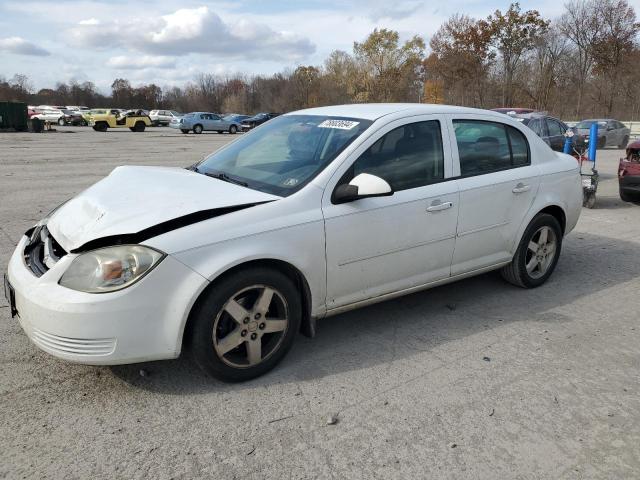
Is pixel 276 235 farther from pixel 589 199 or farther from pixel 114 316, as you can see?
pixel 589 199

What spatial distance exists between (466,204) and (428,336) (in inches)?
41.4

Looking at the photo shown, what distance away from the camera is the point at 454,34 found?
5122cm

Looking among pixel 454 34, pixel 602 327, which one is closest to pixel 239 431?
pixel 602 327

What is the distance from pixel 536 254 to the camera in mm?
4902

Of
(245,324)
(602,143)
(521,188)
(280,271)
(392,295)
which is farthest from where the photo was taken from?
(602,143)

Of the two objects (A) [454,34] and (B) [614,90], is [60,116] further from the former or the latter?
(B) [614,90]

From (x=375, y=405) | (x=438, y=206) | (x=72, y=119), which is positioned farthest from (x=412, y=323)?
(x=72, y=119)

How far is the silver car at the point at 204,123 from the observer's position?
3812cm

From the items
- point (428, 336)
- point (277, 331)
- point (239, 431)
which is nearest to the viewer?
point (239, 431)

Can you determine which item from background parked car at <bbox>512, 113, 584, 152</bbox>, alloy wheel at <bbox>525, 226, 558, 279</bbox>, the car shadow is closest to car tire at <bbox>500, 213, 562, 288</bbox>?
alloy wheel at <bbox>525, 226, 558, 279</bbox>

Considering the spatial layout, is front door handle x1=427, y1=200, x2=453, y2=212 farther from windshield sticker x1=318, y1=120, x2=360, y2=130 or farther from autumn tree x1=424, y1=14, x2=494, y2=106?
autumn tree x1=424, y1=14, x2=494, y2=106

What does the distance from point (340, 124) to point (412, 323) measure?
5.33ft

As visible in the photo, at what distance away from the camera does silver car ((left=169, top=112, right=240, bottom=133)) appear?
38125 mm

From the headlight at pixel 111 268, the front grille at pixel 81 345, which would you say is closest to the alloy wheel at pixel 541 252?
the headlight at pixel 111 268
